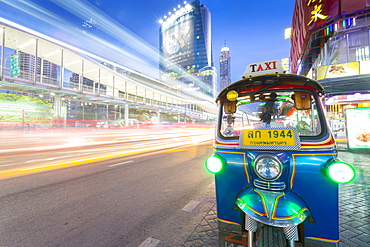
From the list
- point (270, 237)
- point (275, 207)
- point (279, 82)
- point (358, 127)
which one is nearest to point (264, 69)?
point (279, 82)

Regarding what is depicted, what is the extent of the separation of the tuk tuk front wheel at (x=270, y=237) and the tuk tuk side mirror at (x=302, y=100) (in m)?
1.56

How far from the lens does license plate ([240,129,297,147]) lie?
72.0 inches

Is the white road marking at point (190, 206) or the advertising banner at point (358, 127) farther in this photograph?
the advertising banner at point (358, 127)

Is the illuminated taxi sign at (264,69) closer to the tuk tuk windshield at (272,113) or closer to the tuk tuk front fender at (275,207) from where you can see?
the tuk tuk windshield at (272,113)

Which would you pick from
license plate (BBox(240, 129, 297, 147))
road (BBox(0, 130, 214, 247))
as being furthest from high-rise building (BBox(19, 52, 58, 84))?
license plate (BBox(240, 129, 297, 147))

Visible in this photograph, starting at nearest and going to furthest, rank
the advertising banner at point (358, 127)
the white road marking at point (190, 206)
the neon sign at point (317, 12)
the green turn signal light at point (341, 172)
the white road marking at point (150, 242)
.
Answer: the green turn signal light at point (341, 172) → the white road marking at point (150, 242) → the white road marking at point (190, 206) → the advertising banner at point (358, 127) → the neon sign at point (317, 12)

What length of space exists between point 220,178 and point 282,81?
4.52 ft

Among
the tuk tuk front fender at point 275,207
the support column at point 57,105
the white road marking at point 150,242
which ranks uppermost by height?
the support column at point 57,105

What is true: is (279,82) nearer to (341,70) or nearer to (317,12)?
(341,70)

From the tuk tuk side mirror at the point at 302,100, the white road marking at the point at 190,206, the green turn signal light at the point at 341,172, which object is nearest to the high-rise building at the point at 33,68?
the white road marking at the point at 190,206

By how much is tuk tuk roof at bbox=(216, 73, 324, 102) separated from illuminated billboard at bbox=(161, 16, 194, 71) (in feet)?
453

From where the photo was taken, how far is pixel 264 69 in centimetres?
225

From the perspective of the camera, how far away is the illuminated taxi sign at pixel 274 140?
1812 mm

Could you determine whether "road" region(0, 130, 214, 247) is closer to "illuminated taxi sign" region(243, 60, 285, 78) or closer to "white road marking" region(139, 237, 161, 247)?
"white road marking" region(139, 237, 161, 247)
